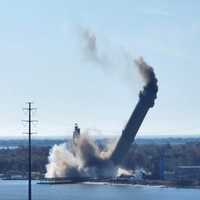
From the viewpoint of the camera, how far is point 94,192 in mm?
61406

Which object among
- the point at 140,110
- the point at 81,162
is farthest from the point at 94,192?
the point at 81,162

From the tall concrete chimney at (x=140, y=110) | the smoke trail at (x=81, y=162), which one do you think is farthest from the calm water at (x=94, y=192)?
the smoke trail at (x=81, y=162)

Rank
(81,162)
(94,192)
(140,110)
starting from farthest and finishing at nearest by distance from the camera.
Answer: (81,162)
(140,110)
(94,192)

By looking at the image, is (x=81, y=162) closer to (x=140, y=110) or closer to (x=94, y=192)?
(x=140, y=110)

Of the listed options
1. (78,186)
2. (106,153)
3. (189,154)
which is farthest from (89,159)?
(189,154)

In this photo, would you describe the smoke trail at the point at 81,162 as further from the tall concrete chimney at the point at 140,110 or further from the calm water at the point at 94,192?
the tall concrete chimney at the point at 140,110

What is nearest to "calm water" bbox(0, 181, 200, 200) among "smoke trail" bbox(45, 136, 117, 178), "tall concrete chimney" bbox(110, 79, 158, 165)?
"tall concrete chimney" bbox(110, 79, 158, 165)

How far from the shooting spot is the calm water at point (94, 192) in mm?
56216

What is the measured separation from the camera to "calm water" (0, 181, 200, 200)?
2213 inches

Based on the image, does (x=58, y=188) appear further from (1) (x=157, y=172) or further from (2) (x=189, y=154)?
(2) (x=189, y=154)

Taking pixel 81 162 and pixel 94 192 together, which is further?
pixel 81 162

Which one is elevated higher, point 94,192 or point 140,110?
point 140,110

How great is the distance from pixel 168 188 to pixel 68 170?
11141 mm

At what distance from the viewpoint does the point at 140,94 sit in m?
65.8
